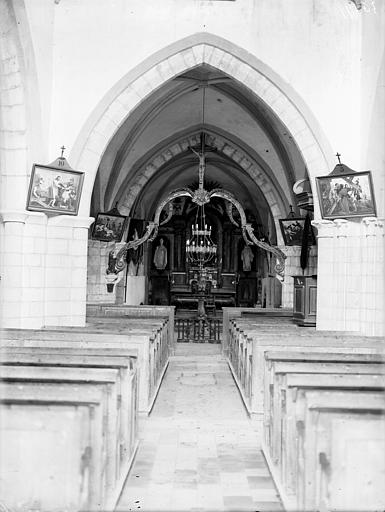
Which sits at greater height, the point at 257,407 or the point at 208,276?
Answer: the point at 208,276

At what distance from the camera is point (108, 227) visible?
14070mm

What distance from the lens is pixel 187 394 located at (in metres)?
7.38

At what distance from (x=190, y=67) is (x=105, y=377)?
21.3ft

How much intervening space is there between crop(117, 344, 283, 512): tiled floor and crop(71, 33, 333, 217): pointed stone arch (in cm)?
375

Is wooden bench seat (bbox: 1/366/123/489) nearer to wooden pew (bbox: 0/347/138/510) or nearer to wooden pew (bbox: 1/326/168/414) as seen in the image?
wooden pew (bbox: 0/347/138/510)

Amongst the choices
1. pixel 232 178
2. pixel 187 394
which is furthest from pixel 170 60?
pixel 232 178

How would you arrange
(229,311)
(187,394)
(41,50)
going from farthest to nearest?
(229,311) < (41,50) < (187,394)

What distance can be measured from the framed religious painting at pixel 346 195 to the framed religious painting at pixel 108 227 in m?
6.24

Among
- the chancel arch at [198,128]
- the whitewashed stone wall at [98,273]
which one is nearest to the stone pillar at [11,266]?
the chancel arch at [198,128]

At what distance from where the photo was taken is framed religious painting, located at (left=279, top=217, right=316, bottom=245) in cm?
1379

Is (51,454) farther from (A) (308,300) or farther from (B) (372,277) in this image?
(A) (308,300)

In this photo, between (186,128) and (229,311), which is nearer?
(229,311)

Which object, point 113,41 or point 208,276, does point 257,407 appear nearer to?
point 113,41

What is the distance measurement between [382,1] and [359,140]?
1.93 meters
